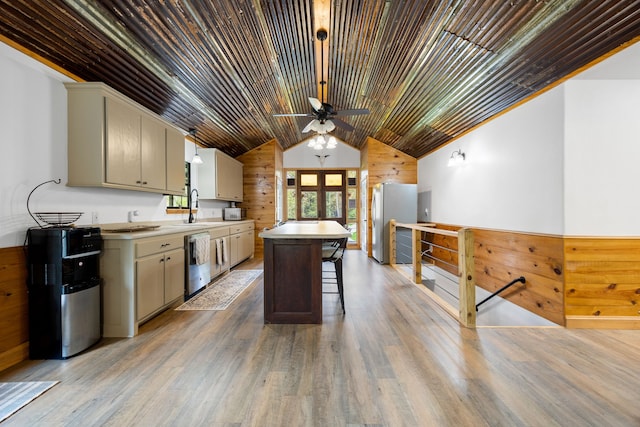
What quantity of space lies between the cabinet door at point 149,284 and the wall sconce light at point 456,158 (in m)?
4.48

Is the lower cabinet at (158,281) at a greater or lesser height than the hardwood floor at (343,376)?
greater

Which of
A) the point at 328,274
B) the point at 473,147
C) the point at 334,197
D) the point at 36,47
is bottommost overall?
the point at 328,274

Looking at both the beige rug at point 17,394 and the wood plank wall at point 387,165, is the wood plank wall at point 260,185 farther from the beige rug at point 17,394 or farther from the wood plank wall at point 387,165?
the beige rug at point 17,394

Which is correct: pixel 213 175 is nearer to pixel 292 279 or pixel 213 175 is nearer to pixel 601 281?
pixel 292 279

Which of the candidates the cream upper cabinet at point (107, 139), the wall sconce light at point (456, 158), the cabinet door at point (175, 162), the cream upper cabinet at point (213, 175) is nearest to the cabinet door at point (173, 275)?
the cream upper cabinet at point (107, 139)

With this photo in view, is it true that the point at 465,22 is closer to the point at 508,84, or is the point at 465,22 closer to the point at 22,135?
the point at 508,84

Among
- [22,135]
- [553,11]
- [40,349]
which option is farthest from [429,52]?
[40,349]

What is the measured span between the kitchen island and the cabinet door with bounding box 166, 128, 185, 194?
185 cm

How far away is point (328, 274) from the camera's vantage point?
519 centimetres

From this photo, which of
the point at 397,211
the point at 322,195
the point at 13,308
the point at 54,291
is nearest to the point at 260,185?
the point at 322,195

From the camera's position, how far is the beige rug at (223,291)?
131 inches

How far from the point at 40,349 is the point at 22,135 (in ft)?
5.41

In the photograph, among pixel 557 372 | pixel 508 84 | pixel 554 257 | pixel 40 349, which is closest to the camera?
pixel 557 372

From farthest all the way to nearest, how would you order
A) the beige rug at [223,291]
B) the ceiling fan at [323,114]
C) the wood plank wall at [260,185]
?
the wood plank wall at [260,185] < the ceiling fan at [323,114] < the beige rug at [223,291]
